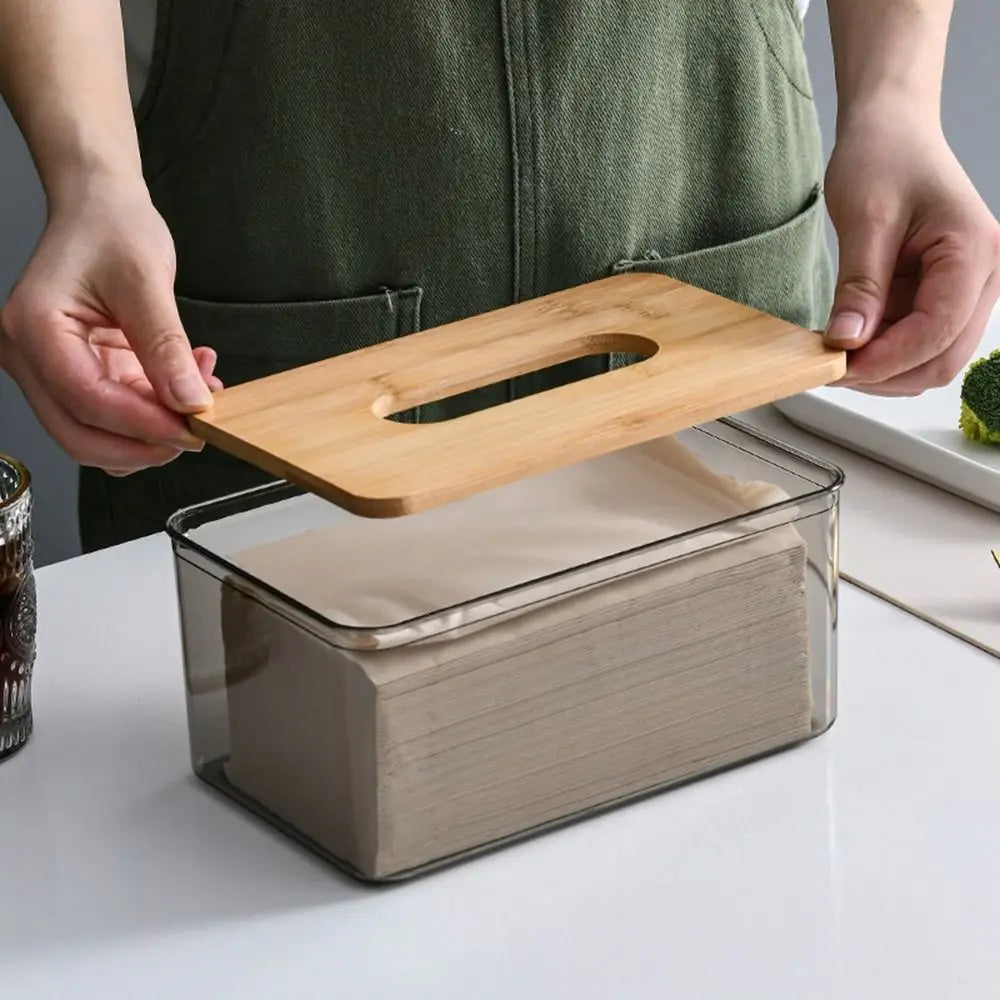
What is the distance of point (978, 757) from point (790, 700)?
0.09 metres

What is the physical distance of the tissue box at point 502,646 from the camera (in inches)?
29.0

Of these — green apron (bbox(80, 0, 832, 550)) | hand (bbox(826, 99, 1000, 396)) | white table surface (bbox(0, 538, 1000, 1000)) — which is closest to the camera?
white table surface (bbox(0, 538, 1000, 1000))

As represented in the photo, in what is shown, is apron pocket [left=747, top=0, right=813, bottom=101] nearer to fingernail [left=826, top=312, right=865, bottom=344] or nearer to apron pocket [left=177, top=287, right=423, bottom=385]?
apron pocket [left=177, top=287, right=423, bottom=385]

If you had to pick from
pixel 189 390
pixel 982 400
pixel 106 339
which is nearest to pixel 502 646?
pixel 189 390

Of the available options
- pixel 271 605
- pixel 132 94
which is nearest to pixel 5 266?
pixel 132 94

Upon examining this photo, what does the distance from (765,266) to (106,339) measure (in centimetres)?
58

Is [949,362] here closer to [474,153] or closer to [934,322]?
[934,322]

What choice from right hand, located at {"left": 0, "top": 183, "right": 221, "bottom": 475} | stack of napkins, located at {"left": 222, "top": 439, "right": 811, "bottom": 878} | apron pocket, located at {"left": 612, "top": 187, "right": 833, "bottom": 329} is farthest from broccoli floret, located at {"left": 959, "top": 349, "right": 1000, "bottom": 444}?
right hand, located at {"left": 0, "top": 183, "right": 221, "bottom": 475}

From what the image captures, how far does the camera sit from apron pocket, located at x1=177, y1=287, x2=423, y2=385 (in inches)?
48.5

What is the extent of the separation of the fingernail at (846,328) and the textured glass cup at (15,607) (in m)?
0.38

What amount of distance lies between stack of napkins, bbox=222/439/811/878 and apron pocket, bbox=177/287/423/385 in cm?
40

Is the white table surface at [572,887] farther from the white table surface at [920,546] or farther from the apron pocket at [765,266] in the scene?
the apron pocket at [765,266]

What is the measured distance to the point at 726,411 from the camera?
0.79 meters

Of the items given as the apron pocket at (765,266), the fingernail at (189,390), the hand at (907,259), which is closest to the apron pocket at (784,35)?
the apron pocket at (765,266)
